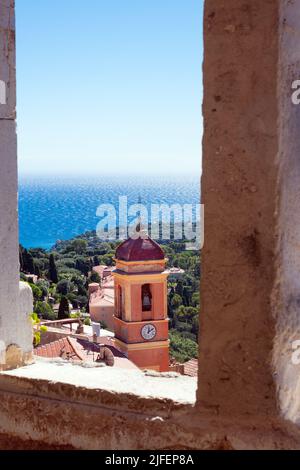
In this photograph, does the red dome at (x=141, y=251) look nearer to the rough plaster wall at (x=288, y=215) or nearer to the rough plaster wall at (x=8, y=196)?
the rough plaster wall at (x=8, y=196)

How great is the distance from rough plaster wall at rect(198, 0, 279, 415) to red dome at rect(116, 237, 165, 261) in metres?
14.6

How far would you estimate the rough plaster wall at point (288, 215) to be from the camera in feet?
5.45

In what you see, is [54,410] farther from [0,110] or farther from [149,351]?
[149,351]

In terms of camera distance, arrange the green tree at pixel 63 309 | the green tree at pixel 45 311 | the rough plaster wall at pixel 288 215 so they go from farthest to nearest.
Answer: the green tree at pixel 45 311, the green tree at pixel 63 309, the rough plaster wall at pixel 288 215

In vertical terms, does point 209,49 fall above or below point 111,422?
above

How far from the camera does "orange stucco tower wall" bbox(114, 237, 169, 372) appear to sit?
1655 cm

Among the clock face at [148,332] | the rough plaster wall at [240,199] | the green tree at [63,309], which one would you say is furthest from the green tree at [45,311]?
the rough plaster wall at [240,199]

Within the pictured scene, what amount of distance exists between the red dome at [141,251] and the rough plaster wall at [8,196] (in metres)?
14.0

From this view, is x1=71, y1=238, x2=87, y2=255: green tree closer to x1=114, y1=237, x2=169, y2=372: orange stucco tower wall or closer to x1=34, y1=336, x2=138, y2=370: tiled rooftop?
x1=34, y1=336, x2=138, y2=370: tiled rooftop

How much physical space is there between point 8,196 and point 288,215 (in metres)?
1.15

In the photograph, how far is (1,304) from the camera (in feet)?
7.69

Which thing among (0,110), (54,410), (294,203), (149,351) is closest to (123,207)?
(0,110)

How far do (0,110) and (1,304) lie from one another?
0.74 m

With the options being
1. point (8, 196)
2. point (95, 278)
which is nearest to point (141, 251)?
point (95, 278)
